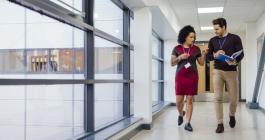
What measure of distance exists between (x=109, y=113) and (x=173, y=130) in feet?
4.74

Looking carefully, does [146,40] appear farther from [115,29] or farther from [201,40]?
[201,40]

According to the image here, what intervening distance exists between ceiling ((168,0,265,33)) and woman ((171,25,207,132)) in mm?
2402

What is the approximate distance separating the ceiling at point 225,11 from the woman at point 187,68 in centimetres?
240

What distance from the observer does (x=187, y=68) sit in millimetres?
5191

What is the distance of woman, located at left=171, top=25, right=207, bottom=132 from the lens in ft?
17.0

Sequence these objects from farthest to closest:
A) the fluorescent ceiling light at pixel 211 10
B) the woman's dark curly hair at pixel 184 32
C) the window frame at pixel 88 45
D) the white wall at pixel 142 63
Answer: the fluorescent ceiling light at pixel 211 10
the white wall at pixel 142 63
the woman's dark curly hair at pixel 184 32
the window frame at pixel 88 45

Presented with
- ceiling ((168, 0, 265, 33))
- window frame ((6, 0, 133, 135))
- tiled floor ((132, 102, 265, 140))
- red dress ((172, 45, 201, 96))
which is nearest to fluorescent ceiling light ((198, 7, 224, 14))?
ceiling ((168, 0, 265, 33))

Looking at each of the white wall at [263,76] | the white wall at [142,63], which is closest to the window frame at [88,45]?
the white wall at [142,63]

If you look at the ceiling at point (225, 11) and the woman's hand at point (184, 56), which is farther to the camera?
the ceiling at point (225, 11)

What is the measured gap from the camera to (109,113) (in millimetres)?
6270

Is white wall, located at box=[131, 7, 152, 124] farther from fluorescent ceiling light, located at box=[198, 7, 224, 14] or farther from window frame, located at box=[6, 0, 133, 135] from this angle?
fluorescent ceiling light, located at box=[198, 7, 224, 14]

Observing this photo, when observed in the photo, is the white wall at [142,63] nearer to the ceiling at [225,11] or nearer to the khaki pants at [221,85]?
the khaki pants at [221,85]

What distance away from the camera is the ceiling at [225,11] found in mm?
7746

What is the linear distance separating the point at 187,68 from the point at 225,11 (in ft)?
13.8
